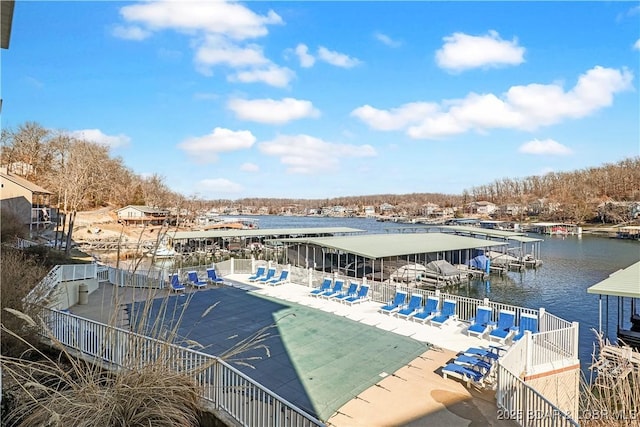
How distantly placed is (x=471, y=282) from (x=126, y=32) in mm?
23439

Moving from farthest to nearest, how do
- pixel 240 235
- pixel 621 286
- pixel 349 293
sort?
1. pixel 240 235
2. pixel 349 293
3. pixel 621 286

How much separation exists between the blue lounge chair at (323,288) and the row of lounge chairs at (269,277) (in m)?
1.85

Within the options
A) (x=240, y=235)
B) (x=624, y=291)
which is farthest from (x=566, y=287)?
(x=240, y=235)

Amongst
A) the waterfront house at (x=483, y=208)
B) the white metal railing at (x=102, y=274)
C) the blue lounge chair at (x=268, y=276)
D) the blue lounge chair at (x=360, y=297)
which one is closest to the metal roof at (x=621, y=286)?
the blue lounge chair at (x=360, y=297)

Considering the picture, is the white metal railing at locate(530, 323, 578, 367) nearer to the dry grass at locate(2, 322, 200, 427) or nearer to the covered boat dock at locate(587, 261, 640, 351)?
the covered boat dock at locate(587, 261, 640, 351)

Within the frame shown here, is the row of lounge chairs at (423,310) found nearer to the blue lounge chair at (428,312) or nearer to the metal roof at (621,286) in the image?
the blue lounge chair at (428,312)

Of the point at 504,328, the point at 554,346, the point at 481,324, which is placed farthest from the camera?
the point at 481,324

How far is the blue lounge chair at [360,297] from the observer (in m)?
12.1

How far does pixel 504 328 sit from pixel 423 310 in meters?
2.17

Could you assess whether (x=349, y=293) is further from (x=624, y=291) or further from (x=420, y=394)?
(x=624, y=291)

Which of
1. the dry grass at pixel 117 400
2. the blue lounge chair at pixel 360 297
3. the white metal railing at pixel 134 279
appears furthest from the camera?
the blue lounge chair at pixel 360 297

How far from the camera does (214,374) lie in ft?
15.4

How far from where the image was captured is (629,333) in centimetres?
1195

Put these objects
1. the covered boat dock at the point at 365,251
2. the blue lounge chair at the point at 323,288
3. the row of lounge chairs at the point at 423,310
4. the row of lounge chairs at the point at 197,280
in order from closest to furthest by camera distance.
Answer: the row of lounge chairs at the point at 423,310 → the blue lounge chair at the point at 323,288 → the row of lounge chairs at the point at 197,280 → the covered boat dock at the point at 365,251
